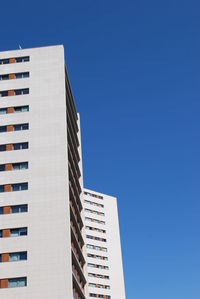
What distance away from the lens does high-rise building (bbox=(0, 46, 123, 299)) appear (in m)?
45.8

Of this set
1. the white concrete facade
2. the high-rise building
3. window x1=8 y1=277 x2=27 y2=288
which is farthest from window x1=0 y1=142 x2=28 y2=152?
window x1=8 y1=277 x2=27 y2=288

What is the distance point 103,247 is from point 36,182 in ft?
198

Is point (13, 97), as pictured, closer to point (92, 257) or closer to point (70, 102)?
point (70, 102)

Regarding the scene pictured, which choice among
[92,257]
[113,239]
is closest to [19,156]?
[92,257]

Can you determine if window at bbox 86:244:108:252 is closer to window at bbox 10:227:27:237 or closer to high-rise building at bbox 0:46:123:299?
high-rise building at bbox 0:46:123:299

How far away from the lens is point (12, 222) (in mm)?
49219

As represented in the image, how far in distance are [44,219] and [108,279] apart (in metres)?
59.5

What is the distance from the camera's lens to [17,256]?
4722cm

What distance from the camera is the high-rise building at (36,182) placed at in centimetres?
4584

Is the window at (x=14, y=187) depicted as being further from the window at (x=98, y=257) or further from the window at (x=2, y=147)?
the window at (x=98, y=257)

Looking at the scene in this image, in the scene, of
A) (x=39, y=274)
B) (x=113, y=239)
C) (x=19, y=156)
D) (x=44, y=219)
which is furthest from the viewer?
(x=113, y=239)

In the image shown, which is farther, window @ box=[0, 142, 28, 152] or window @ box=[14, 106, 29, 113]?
window @ box=[14, 106, 29, 113]

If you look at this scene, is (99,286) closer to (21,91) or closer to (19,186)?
(19,186)

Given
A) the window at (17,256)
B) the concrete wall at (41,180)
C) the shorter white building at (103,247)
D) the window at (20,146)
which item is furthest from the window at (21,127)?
the shorter white building at (103,247)
